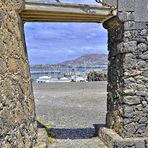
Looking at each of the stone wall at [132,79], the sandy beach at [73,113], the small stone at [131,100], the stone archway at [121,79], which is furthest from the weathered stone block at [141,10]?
the sandy beach at [73,113]

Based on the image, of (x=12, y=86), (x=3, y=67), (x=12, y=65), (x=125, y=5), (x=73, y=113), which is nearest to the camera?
(x=3, y=67)

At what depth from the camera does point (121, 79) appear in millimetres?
7395

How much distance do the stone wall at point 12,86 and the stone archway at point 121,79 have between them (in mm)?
17

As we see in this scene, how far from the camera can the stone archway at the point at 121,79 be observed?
593 cm

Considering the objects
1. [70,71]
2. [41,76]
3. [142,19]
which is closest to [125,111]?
[142,19]

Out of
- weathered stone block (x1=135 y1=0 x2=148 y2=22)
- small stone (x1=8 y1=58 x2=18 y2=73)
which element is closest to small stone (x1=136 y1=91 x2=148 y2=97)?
weathered stone block (x1=135 y1=0 x2=148 y2=22)

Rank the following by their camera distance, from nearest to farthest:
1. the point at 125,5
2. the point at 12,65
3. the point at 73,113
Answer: the point at 12,65
the point at 125,5
the point at 73,113

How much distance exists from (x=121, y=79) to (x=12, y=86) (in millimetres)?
3016

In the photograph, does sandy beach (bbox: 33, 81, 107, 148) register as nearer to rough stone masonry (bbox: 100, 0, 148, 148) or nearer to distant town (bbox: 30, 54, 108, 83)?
rough stone masonry (bbox: 100, 0, 148, 148)

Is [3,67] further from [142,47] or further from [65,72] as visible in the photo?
[65,72]

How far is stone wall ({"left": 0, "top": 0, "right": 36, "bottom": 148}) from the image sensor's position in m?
4.49

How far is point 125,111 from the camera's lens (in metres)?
7.24

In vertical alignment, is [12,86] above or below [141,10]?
below

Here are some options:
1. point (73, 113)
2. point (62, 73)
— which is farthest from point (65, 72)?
point (73, 113)
